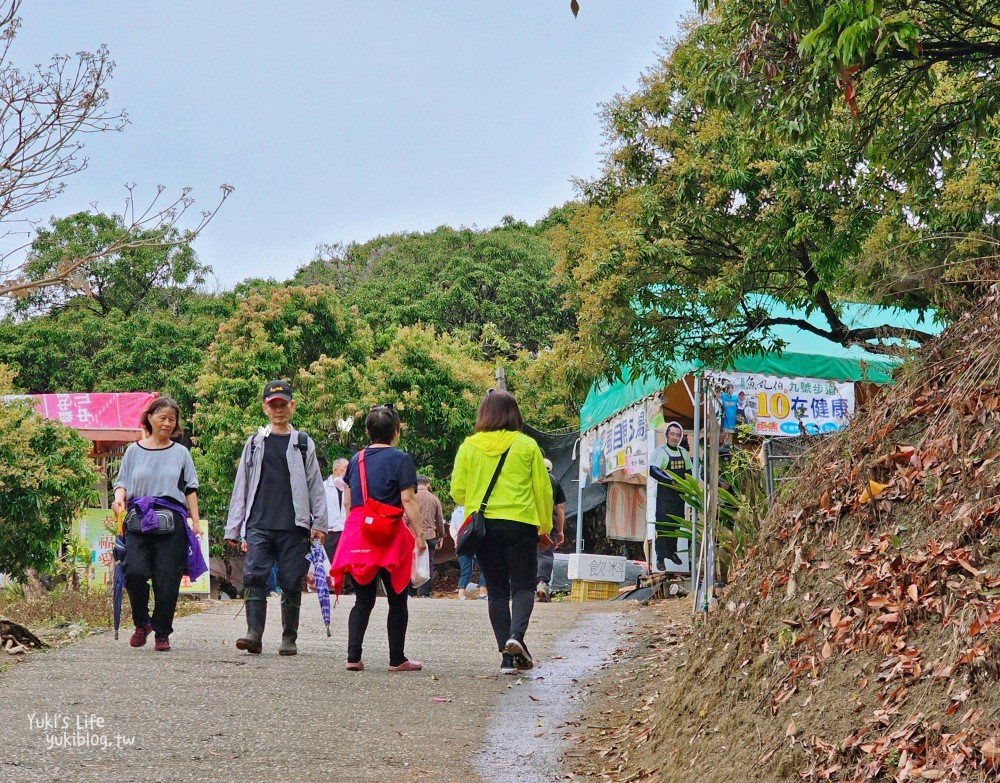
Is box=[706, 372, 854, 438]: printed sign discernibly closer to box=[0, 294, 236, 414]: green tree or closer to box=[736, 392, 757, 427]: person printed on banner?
box=[736, 392, 757, 427]: person printed on banner

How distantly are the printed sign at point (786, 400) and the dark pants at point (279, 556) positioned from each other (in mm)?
7460

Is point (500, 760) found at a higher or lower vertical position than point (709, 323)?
lower

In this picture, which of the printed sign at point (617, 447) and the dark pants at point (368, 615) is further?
the printed sign at point (617, 447)

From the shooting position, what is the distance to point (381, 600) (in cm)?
1438

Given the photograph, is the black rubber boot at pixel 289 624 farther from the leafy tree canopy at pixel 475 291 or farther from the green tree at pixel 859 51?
the leafy tree canopy at pixel 475 291

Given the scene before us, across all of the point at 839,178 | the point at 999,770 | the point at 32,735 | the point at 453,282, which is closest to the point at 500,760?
the point at 32,735

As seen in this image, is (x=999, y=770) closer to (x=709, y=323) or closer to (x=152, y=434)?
(x=152, y=434)

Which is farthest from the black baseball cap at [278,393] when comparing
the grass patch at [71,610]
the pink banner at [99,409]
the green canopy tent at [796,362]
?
the pink banner at [99,409]

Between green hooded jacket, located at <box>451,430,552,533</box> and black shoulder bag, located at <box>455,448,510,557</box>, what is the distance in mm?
24

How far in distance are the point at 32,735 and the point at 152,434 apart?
→ 3203mm

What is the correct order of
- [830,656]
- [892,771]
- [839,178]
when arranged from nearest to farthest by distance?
1. [892,771]
2. [830,656]
3. [839,178]

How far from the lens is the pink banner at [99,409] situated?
2988 centimetres

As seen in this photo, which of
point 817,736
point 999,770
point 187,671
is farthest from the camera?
point 187,671
